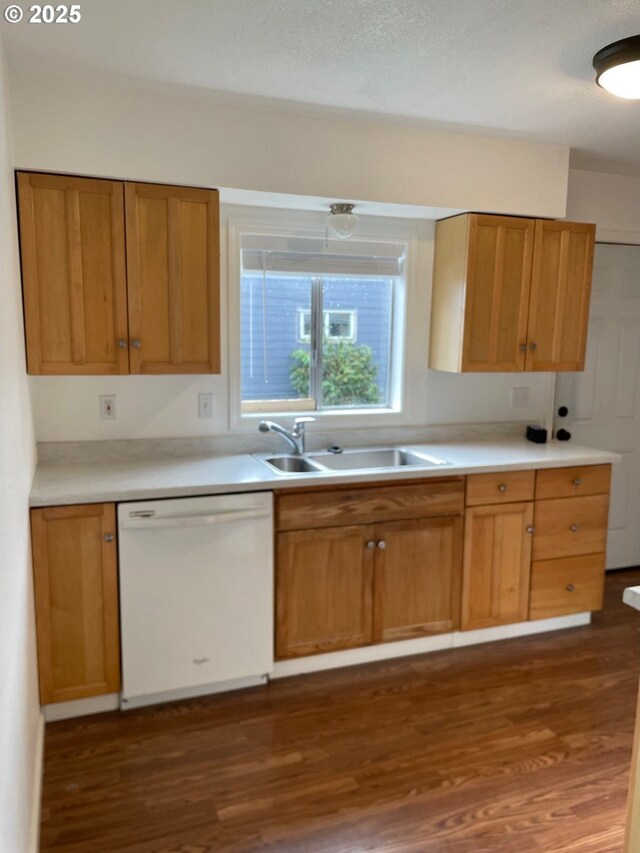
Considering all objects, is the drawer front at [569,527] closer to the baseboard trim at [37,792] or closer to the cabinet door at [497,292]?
the cabinet door at [497,292]

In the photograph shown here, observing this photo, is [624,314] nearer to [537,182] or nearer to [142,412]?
[537,182]

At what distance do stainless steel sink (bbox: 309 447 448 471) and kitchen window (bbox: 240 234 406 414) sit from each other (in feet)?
0.94

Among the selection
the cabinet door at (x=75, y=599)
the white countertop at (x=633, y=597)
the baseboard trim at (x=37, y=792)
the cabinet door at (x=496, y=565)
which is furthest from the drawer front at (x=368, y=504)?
the white countertop at (x=633, y=597)

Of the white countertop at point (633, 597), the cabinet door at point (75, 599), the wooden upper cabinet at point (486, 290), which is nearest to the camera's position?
the white countertop at point (633, 597)

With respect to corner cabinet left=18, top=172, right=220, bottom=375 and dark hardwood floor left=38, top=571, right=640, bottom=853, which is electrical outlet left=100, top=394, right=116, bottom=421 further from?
dark hardwood floor left=38, top=571, right=640, bottom=853

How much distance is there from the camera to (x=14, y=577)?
1612 millimetres

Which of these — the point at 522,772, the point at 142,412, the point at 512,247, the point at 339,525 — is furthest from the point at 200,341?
the point at 522,772

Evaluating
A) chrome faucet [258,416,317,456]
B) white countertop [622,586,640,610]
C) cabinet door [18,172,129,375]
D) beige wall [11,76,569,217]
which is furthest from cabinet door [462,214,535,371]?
white countertop [622,586,640,610]

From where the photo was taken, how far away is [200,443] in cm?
302

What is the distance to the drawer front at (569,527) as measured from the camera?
311cm

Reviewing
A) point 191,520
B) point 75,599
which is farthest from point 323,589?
point 75,599

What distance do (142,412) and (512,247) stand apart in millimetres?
1968

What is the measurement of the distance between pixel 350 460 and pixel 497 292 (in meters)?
1.11
